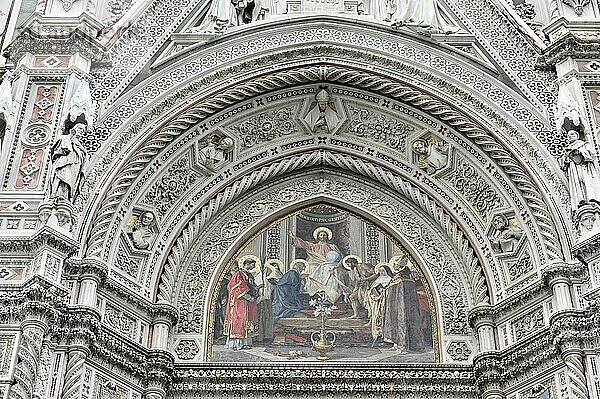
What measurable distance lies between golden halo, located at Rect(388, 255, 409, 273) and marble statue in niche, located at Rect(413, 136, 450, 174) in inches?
52.2

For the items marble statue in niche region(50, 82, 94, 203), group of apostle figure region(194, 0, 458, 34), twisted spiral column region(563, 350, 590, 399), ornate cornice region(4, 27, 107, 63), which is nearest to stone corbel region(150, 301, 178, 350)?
marble statue in niche region(50, 82, 94, 203)

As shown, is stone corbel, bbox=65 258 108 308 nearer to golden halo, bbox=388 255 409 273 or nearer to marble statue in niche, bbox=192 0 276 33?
golden halo, bbox=388 255 409 273

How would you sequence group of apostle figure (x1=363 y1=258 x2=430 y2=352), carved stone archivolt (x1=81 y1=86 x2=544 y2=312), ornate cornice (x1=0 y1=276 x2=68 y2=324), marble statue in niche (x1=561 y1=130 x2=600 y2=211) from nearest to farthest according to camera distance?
1. ornate cornice (x1=0 y1=276 x2=68 y2=324)
2. marble statue in niche (x1=561 y1=130 x2=600 y2=211)
3. group of apostle figure (x1=363 y1=258 x2=430 y2=352)
4. carved stone archivolt (x1=81 y1=86 x2=544 y2=312)

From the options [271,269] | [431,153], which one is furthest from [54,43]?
[431,153]

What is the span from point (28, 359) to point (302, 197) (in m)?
5.17

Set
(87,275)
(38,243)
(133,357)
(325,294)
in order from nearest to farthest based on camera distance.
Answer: (38,243)
(87,275)
(133,357)
(325,294)

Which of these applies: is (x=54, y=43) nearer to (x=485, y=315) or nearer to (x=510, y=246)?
(x=510, y=246)

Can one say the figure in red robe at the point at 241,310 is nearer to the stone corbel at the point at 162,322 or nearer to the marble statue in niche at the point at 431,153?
the stone corbel at the point at 162,322

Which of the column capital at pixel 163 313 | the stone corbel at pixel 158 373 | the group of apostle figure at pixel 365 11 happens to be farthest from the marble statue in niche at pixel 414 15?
the stone corbel at pixel 158 373

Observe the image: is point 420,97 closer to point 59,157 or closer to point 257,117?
point 257,117

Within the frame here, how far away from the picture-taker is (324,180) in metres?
15.3

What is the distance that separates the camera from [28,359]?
37.0 feet

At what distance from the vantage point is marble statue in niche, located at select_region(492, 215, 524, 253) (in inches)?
543

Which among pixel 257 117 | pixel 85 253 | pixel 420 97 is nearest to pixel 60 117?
pixel 85 253
